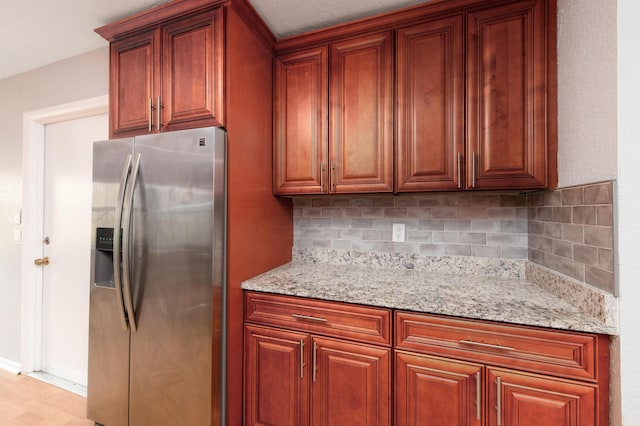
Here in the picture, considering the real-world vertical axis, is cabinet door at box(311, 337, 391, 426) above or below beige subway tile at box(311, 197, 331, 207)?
below

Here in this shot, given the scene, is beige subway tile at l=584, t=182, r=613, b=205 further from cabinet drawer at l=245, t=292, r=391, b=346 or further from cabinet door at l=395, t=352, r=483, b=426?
cabinet drawer at l=245, t=292, r=391, b=346

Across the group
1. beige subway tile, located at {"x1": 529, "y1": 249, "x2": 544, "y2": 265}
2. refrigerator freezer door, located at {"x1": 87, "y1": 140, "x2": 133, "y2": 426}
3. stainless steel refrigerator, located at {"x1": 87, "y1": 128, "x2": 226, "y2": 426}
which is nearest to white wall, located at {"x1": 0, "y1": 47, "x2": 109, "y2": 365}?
refrigerator freezer door, located at {"x1": 87, "y1": 140, "x2": 133, "y2": 426}

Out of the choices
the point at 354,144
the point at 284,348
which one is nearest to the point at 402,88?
the point at 354,144

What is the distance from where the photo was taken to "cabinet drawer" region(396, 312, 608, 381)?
3.12 ft

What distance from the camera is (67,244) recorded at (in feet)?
7.15

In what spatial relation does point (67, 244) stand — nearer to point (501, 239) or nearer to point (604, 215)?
point (501, 239)

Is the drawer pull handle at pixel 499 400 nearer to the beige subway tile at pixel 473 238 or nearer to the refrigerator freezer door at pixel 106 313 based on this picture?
the beige subway tile at pixel 473 238

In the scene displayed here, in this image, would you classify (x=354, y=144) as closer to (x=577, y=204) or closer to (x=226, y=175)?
(x=226, y=175)

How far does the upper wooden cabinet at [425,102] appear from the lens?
1310mm

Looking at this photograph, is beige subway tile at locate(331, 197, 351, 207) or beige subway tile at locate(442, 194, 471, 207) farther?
beige subway tile at locate(331, 197, 351, 207)

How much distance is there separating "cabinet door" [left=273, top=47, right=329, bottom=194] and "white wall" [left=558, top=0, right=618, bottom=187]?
1.15m

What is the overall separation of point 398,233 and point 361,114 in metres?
0.80

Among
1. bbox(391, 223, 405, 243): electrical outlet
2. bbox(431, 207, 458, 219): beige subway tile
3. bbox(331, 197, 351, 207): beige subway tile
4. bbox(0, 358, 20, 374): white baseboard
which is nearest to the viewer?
bbox(431, 207, 458, 219): beige subway tile

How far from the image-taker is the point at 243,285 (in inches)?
57.1
